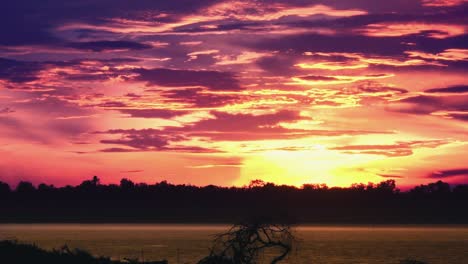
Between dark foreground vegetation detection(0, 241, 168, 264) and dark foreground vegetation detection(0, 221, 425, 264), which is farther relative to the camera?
dark foreground vegetation detection(0, 241, 168, 264)

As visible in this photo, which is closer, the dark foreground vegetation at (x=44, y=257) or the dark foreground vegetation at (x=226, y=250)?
the dark foreground vegetation at (x=226, y=250)

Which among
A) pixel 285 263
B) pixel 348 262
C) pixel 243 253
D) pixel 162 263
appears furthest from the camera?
pixel 348 262

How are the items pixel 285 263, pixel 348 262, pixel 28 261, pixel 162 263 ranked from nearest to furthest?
1. pixel 162 263
2. pixel 28 261
3. pixel 285 263
4. pixel 348 262

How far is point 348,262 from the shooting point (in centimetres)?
11081

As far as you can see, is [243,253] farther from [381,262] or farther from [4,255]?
[381,262]

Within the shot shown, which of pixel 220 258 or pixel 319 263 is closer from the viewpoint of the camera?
pixel 220 258

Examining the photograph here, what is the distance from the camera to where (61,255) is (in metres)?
36.1

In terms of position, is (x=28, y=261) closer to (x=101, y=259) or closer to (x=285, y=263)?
(x=101, y=259)

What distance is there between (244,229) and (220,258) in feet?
4.86

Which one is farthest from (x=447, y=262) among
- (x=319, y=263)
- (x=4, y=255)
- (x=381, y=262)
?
(x=4, y=255)

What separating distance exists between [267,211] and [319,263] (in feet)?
256

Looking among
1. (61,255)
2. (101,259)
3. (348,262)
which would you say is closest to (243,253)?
(101,259)

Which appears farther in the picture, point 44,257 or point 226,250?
point 44,257

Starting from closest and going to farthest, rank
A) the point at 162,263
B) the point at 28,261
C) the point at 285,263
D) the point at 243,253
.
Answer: the point at 243,253 < the point at 162,263 < the point at 28,261 < the point at 285,263
